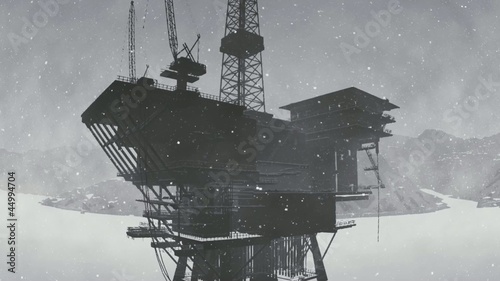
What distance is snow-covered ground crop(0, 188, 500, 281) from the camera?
194 feet

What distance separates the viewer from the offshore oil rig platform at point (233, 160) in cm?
2762

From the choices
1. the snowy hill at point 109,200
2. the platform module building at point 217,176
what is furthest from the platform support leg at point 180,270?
the snowy hill at point 109,200

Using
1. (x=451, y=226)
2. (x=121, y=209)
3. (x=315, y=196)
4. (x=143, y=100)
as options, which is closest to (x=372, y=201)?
(x=451, y=226)

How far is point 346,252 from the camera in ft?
269

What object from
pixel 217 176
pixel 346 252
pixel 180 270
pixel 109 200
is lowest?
pixel 346 252

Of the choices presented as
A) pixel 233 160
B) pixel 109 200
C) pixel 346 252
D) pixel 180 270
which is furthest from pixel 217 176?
pixel 109 200

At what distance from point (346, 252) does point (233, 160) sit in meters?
61.6

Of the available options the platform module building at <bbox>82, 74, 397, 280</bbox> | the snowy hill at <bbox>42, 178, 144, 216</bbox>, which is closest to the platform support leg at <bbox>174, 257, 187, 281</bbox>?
the platform module building at <bbox>82, 74, 397, 280</bbox>

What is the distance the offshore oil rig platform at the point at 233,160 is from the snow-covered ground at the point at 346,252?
2384 cm

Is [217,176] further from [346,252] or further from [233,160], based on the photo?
[346,252]

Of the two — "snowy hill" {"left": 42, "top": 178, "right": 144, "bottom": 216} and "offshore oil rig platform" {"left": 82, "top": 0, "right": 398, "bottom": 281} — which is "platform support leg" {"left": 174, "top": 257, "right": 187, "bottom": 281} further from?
"snowy hill" {"left": 42, "top": 178, "right": 144, "bottom": 216}

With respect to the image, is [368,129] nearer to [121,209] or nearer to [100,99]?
[100,99]

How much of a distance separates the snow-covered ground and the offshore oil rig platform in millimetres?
23838

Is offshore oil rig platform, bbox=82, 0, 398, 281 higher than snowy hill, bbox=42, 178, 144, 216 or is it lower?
higher
